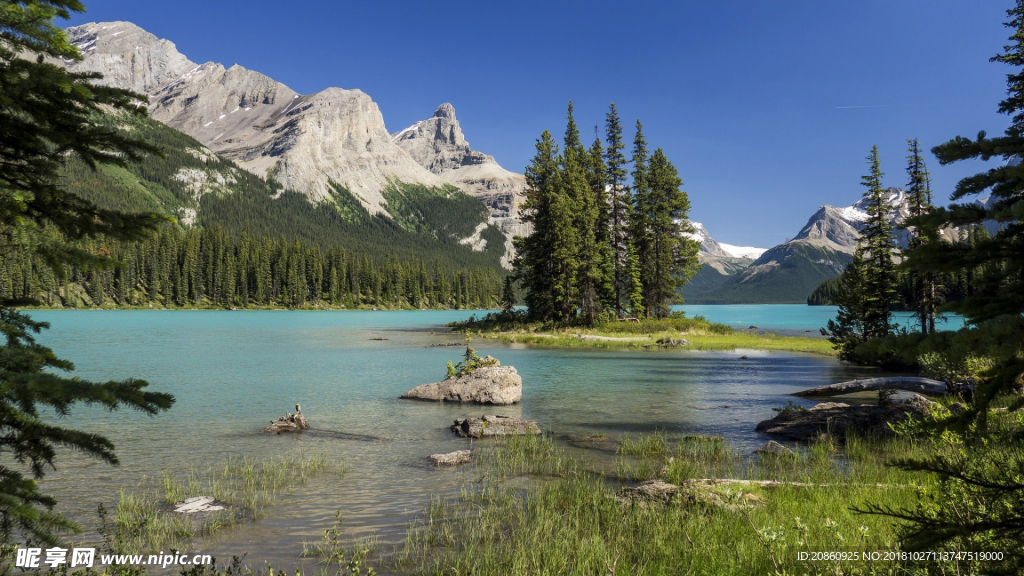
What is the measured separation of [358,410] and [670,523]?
50.6ft

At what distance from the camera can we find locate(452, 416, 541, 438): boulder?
55.0 ft

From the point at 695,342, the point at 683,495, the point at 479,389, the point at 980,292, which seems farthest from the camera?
the point at 695,342

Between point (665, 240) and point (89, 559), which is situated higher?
point (665, 240)

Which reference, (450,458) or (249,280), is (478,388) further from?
(249,280)

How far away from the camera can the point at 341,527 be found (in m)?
9.23

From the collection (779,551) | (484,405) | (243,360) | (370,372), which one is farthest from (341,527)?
(243,360)

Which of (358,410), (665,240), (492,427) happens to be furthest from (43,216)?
(665,240)

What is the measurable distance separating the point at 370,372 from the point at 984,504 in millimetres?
30209

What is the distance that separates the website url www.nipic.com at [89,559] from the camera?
6.60 metres

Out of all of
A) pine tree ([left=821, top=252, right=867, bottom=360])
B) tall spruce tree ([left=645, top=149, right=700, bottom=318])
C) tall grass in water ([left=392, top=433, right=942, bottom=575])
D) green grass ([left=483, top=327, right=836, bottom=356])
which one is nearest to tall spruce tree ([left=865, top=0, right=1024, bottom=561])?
tall grass in water ([left=392, top=433, right=942, bottom=575])

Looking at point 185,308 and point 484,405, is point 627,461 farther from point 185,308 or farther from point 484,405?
point 185,308

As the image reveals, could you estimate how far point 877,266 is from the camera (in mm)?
40188

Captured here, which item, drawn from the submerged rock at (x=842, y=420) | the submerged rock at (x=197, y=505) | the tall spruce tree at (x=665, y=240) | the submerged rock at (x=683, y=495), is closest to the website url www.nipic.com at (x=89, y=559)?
the submerged rock at (x=197, y=505)

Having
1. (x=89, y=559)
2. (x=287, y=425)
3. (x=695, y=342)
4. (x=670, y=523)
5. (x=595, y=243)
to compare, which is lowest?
(x=695, y=342)
